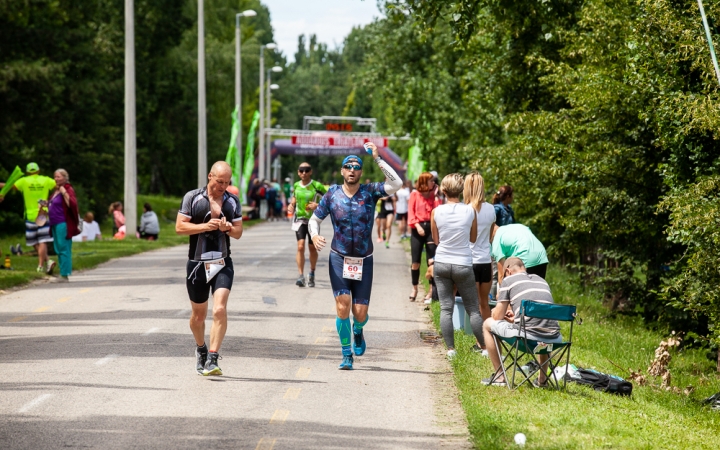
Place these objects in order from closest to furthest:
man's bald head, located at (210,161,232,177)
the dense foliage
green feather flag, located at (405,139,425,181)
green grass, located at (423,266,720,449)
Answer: green grass, located at (423,266,720,449) < man's bald head, located at (210,161,232,177) < the dense foliage < green feather flag, located at (405,139,425,181)

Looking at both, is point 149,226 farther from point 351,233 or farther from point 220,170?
point 220,170

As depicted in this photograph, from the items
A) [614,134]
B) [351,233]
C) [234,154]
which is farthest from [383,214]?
[351,233]

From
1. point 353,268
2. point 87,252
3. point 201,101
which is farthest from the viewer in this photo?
point 201,101

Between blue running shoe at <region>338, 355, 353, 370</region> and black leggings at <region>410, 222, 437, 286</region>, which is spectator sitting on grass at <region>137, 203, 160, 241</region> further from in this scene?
blue running shoe at <region>338, 355, 353, 370</region>

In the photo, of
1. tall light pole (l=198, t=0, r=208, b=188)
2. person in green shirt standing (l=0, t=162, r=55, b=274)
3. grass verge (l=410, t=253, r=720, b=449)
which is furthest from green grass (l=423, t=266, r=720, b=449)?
tall light pole (l=198, t=0, r=208, b=188)

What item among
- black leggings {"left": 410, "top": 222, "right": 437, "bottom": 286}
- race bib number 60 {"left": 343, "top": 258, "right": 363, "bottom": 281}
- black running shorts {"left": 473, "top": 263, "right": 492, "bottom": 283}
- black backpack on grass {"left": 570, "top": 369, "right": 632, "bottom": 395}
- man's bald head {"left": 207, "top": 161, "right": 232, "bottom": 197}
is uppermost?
man's bald head {"left": 207, "top": 161, "right": 232, "bottom": 197}

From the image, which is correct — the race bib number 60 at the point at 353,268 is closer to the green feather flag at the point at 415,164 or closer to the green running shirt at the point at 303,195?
the green running shirt at the point at 303,195

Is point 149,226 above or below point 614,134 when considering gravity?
below

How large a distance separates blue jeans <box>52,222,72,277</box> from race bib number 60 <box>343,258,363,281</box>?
928cm

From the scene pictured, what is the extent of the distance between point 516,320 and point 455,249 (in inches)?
57.9

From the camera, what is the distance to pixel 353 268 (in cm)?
1067

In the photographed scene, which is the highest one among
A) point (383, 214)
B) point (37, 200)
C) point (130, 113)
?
point (130, 113)

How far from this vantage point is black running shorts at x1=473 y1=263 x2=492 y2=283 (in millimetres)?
11719

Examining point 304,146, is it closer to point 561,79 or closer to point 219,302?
point 561,79
